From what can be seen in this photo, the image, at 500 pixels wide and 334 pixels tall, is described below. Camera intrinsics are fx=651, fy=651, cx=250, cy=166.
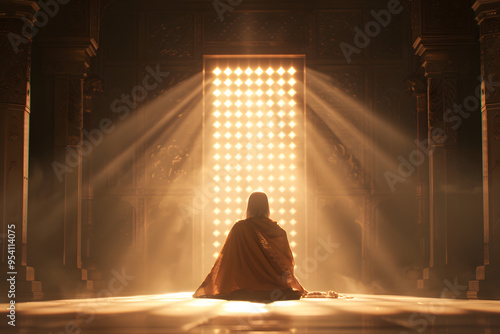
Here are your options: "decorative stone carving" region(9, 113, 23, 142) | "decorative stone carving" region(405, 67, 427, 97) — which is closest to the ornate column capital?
"decorative stone carving" region(405, 67, 427, 97)

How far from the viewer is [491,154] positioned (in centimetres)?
708

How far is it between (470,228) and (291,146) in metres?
2.99

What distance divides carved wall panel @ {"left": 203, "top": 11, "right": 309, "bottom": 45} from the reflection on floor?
5.47 meters

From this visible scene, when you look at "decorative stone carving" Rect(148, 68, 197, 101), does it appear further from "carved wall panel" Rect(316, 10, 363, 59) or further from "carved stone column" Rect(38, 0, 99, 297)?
"carved wall panel" Rect(316, 10, 363, 59)

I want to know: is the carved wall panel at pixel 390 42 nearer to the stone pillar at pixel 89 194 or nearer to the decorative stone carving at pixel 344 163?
the decorative stone carving at pixel 344 163

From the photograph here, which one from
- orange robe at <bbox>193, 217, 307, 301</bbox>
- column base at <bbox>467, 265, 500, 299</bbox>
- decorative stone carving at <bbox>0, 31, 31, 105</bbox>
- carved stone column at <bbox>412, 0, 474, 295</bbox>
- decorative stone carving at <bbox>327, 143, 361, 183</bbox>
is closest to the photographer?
orange robe at <bbox>193, 217, 307, 301</bbox>

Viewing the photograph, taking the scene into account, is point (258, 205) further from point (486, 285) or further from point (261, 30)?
point (261, 30)

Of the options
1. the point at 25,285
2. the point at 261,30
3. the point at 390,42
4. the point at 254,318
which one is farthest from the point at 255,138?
the point at 254,318

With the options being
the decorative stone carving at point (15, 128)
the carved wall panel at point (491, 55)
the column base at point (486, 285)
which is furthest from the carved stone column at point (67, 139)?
the carved wall panel at point (491, 55)

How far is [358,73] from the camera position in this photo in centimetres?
1024

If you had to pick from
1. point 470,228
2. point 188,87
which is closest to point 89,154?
point 188,87

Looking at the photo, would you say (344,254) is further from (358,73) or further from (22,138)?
(22,138)

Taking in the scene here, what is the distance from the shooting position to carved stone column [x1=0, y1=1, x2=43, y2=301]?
7129 millimetres

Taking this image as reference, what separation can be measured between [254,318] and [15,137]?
13.2 ft
